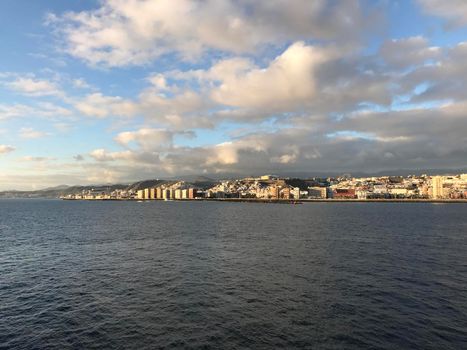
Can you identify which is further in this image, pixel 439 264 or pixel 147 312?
pixel 439 264

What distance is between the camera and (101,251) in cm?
6009

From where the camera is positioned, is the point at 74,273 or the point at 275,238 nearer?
the point at 74,273

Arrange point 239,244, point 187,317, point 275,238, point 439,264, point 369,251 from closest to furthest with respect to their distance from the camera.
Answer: point 187,317 < point 439,264 < point 369,251 < point 239,244 < point 275,238

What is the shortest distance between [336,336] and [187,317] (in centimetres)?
1205

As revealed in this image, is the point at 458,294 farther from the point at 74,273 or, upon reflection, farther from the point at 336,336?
the point at 74,273

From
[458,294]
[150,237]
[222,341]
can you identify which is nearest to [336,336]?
[222,341]

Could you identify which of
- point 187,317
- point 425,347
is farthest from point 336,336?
point 187,317

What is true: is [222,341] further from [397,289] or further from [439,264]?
[439,264]

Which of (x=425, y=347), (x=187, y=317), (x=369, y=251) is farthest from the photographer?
Answer: (x=369, y=251)

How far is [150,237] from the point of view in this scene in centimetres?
7888

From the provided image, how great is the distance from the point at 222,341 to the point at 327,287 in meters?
16.7

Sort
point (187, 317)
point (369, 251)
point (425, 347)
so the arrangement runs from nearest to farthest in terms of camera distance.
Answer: point (425, 347), point (187, 317), point (369, 251)

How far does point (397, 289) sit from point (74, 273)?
1521 inches

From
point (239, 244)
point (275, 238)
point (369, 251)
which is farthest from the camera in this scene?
point (275, 238)
